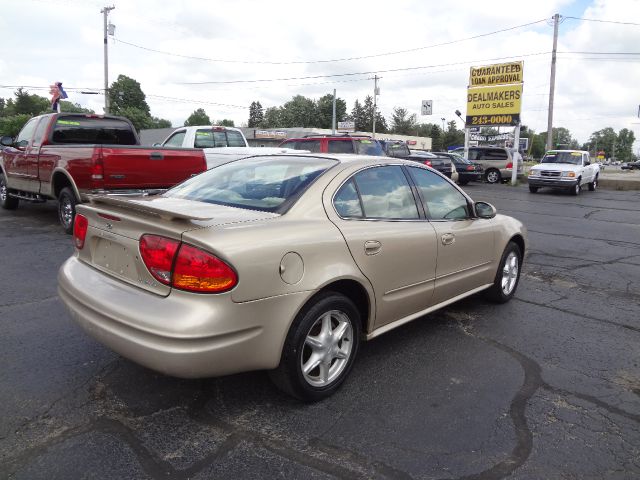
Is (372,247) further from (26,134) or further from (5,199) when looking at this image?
(5,199)

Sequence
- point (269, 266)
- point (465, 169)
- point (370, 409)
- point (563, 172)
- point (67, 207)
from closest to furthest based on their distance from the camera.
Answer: point (269, 266) < point (370, 409) < point (67, 207) < point (563, 172) < point (465, 169)

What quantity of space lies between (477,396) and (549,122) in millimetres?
30970

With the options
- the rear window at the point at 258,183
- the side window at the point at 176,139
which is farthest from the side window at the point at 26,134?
the rear window at the point at 258,183

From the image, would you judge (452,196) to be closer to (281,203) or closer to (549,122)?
(281,203)

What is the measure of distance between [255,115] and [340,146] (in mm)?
107831

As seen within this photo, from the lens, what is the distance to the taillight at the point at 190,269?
2.62 meters

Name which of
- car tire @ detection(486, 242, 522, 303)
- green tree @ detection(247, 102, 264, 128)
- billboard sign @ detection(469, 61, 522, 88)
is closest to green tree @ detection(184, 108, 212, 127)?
green tree @ detection(247, 102, 264, 128)

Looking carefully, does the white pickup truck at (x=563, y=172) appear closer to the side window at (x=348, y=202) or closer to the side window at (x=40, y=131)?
the side window at (x=40, y=131)

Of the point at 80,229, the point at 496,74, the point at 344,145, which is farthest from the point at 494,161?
the point at 80,229

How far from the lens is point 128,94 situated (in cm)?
10119

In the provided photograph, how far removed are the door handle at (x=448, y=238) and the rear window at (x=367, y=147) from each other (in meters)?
9.35

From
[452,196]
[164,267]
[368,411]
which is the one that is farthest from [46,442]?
[452,196]

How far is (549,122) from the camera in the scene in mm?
30328

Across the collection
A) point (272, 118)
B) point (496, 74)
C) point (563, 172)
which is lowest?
point (563, 172)
